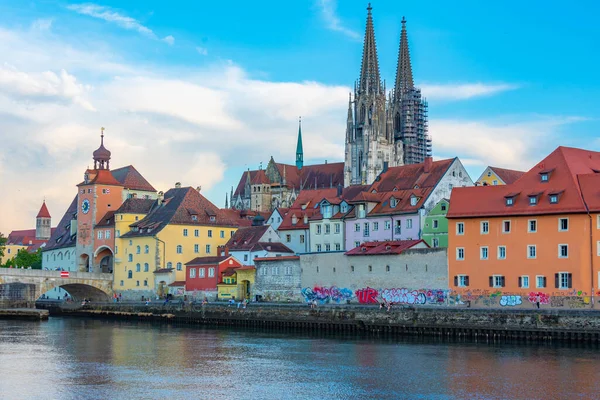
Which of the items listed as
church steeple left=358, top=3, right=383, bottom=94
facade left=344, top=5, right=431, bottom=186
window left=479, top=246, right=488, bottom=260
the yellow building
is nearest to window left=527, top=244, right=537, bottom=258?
window left=479, top=246, right=488, bottom=260

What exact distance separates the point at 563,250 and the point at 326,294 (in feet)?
73.0

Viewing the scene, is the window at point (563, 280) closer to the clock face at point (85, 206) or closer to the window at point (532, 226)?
the window at point (532, 226)

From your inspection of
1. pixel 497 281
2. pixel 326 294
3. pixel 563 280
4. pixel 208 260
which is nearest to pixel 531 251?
pixel 563 280

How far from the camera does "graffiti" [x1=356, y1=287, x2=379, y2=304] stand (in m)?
73.8

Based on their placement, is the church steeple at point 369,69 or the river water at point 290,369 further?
the church steeple at point 369,69

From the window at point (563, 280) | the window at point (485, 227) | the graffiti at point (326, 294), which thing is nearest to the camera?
the window at point (563, 280)

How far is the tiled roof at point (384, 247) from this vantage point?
241 feet

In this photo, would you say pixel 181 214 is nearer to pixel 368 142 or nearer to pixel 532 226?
pixel 532 226

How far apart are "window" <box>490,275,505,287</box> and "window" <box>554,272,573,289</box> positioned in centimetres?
428

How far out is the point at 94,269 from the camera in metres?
108

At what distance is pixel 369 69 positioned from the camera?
173 metres

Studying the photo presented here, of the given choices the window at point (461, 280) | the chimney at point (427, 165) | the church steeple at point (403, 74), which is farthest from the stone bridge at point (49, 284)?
the church steeple at point (403, 74)

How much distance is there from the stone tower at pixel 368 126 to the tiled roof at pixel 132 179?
5654 centimetres

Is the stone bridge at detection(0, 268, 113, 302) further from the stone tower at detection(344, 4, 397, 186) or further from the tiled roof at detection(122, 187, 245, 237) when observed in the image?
the stone tower at detection(344, 4, 397, 186)
